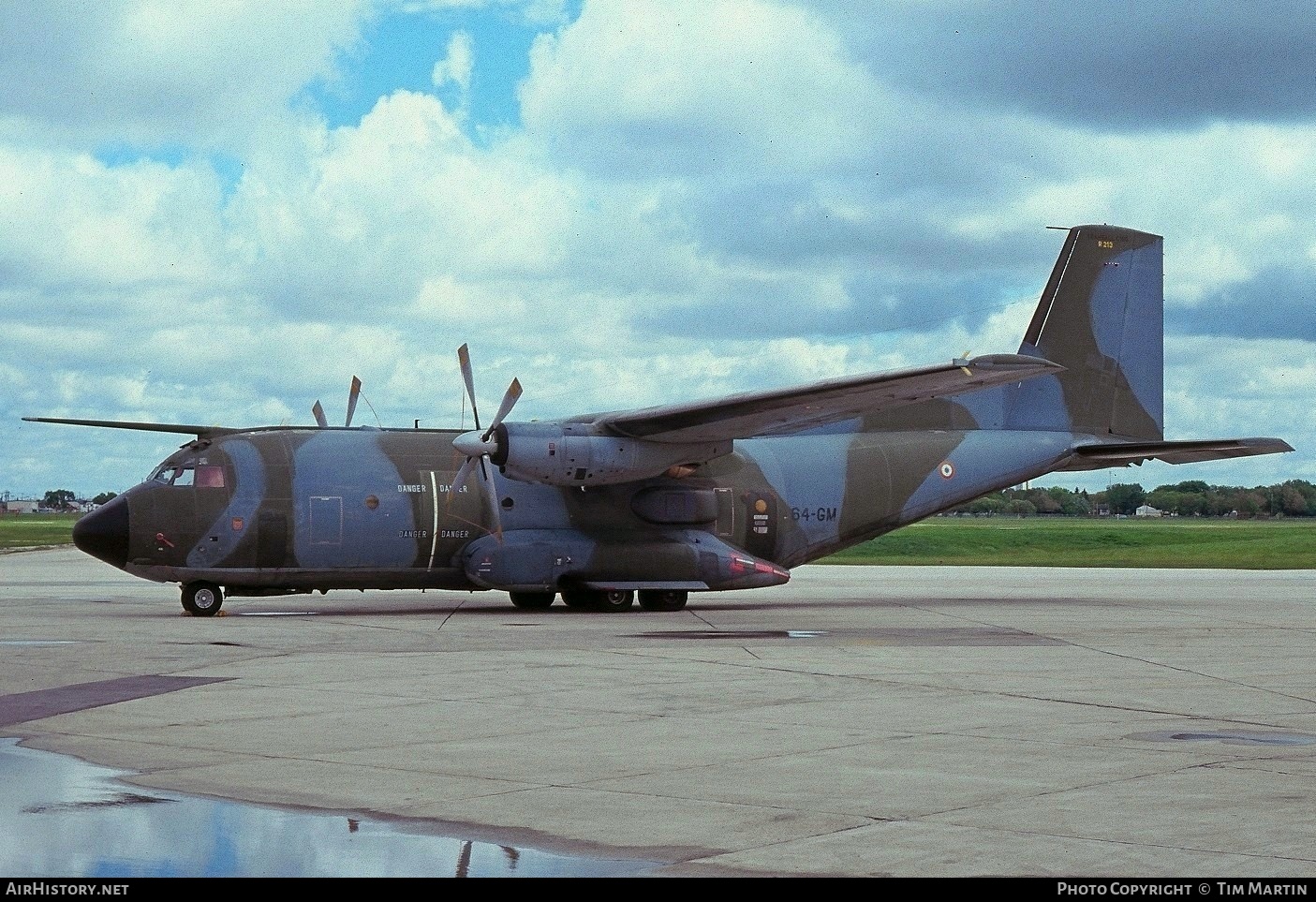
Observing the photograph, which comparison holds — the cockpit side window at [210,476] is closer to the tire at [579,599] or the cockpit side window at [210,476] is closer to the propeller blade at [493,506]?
the propeller blade at [493,506]

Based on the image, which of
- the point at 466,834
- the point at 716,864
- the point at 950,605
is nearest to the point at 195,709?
the point at 466,834

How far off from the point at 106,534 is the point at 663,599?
414 inches

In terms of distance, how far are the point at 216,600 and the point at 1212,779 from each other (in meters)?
20.7

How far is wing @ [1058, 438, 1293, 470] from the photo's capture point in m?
29.4

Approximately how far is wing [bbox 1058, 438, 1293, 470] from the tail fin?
2.09 feet

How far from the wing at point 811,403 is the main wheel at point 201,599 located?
7316 millimetres

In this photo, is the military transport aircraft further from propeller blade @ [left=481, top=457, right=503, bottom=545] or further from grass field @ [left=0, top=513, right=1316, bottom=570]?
grass field @ [left=0, top=513, right=1316, bottom=570]

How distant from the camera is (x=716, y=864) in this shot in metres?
7.48

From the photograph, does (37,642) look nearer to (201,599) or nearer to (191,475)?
(201,599)

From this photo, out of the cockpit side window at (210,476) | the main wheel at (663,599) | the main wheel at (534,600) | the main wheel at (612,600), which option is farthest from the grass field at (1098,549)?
the cockpit side window at (210,476)

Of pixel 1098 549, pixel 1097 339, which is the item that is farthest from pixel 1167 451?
pixel 1098 549

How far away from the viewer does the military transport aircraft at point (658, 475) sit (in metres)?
26.6

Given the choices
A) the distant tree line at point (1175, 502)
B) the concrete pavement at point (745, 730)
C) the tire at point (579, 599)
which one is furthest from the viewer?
the distant tree line at point (1175, 502)

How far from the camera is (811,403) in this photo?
26.1m
